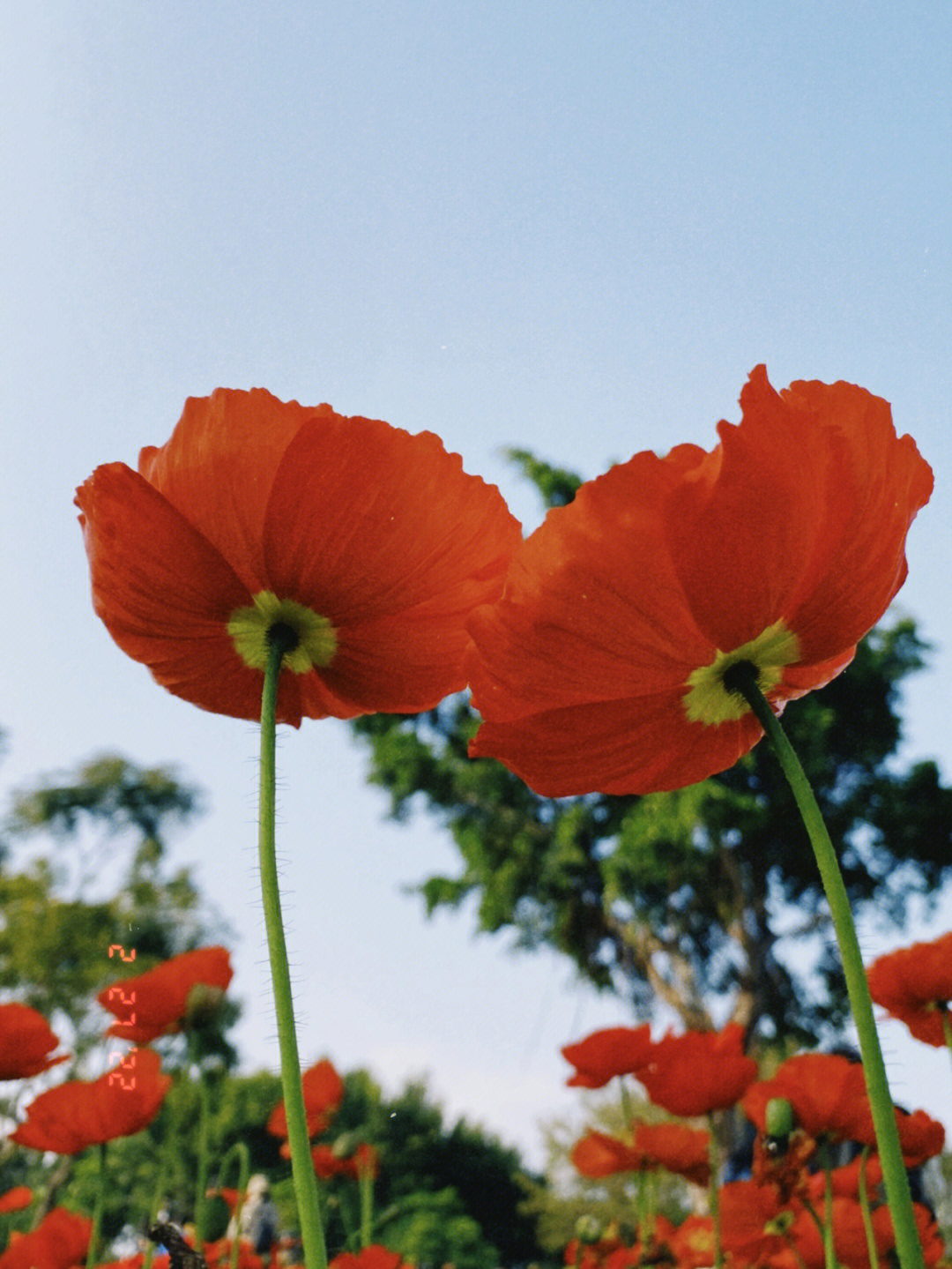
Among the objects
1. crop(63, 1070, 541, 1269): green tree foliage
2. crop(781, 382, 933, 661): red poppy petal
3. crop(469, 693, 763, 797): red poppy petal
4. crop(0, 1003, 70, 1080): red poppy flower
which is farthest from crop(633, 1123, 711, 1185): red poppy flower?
crop(63, 1070, 541, 1269): green tree foliage

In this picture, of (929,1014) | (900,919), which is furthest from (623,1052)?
(900,919)

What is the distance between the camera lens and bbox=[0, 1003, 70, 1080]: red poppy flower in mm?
998

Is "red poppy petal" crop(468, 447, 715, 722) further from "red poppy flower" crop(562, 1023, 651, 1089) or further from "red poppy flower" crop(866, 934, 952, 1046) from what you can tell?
"red poppy flower" crop(562, 1023, 651, 1089)

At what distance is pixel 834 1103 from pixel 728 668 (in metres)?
0.71

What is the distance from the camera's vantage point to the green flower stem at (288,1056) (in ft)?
0.99

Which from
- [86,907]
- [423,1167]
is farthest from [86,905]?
[423,1167]

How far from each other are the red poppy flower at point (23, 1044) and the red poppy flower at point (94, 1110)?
0.07 m

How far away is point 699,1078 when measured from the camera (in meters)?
1.13

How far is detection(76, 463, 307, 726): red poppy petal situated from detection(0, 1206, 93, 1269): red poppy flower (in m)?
0.90

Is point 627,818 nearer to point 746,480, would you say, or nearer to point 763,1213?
point 763,1213

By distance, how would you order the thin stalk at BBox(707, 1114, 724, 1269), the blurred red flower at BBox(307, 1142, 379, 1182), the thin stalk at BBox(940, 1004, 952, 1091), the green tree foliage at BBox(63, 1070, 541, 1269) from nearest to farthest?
the thin stalk at BBox(940, 1004, 952, 1091) < the thin stalk at BBox(707, 1114, 724, 1269) < the blurred red flower at BBox(307, 1142, 379, 1182) < the green tree foliage at BBox(63, 1070, 541, 1269)

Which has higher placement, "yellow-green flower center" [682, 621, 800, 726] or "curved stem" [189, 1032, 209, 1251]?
"yellow-green flower center" [682, 621, 800, 726]

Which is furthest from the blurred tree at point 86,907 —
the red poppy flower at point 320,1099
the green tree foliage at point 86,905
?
the red poppy flower at point 320,1099

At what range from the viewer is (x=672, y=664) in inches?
17.1
